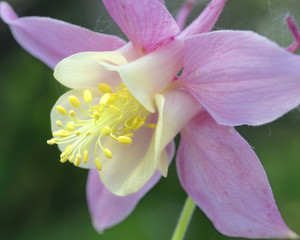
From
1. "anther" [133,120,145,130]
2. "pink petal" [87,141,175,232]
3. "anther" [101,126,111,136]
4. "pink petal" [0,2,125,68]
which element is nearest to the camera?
"anther" [101,126,111,136]

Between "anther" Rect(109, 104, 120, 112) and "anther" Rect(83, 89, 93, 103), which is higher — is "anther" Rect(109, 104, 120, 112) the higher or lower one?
the lower one

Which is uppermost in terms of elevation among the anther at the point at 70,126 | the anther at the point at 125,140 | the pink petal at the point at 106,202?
the anther at the point at 70,126

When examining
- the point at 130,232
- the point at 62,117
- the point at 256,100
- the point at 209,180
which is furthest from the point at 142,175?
the point at 130,232

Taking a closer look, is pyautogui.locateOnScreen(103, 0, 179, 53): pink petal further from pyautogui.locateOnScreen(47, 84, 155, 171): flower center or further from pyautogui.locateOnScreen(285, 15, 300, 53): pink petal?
pyautogui.locateOnScreen(285, 15, 300, 53): pink petal

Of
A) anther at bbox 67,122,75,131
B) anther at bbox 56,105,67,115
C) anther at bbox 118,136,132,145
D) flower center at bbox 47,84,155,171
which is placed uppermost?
anther at bbox 56,105,67,115

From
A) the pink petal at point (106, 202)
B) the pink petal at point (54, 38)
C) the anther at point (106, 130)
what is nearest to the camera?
the anther at point (106, 130)

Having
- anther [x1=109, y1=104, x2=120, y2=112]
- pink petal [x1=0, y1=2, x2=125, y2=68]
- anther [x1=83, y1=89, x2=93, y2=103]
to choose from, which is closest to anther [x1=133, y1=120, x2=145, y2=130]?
anther [x1=109, y1=104, x2=120, y2=112]

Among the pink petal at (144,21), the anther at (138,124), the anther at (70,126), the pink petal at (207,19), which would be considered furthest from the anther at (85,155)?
the pink petal at (207,19)

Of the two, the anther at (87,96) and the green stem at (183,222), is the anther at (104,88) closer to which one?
the anther at (87,96)
